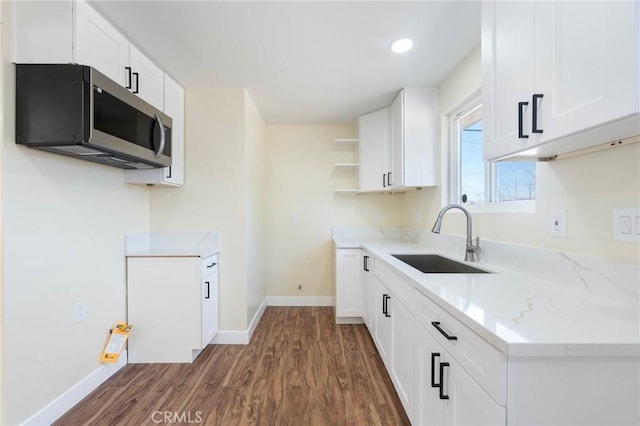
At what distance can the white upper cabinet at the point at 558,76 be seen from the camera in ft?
2.38

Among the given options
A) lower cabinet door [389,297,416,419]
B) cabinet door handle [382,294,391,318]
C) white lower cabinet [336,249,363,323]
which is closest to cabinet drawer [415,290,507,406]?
lower cabinet door [389,297,416,419]

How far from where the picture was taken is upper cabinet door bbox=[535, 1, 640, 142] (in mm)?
710

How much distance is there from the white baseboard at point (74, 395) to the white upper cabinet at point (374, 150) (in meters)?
2.74

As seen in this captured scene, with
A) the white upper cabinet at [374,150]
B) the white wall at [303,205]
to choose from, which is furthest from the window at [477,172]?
the white wall at [303,205]

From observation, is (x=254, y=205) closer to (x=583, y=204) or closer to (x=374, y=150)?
(x=374, y=150)

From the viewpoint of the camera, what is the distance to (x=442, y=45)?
1923 millimetres

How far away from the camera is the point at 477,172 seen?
85.6 inches

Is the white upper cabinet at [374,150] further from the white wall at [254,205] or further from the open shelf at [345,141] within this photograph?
the white wall at [254,205]

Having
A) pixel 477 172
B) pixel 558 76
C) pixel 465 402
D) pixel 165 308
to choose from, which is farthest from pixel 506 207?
pixel 165 308

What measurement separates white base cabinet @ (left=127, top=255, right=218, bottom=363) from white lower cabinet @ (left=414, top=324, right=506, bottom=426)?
1686 mm

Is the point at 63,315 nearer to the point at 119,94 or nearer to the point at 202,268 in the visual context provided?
the point at 202,268

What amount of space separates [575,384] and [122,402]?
2298 millimetres

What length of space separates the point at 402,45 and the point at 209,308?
2.50 metres

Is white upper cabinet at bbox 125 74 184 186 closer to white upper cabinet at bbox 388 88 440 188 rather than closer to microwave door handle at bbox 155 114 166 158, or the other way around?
microwave door handle at bbox 155 114 166 158
